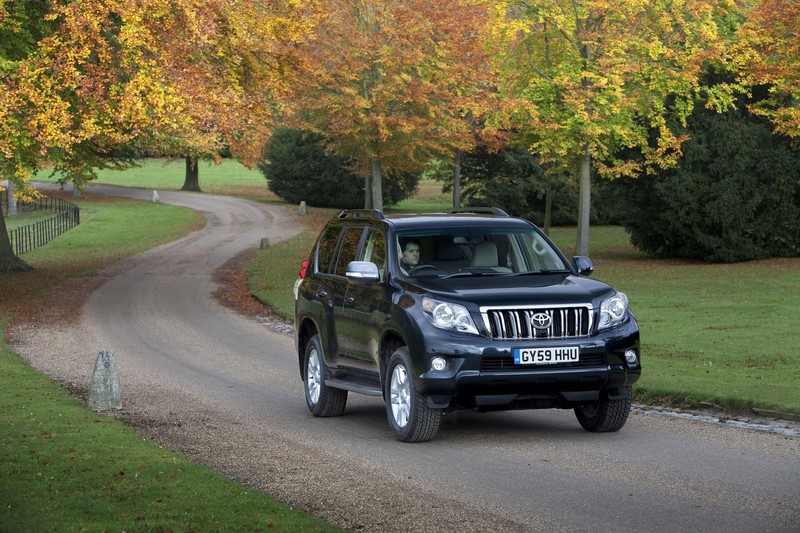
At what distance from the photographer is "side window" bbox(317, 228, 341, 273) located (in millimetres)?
13320

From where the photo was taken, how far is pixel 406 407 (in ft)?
35.9

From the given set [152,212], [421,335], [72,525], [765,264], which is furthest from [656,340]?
[152,212]

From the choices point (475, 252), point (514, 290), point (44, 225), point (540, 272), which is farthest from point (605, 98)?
point (44, 225)

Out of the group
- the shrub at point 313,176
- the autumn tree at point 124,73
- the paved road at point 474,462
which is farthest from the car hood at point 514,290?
the shrub at point 313,176

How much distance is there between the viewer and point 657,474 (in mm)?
9164

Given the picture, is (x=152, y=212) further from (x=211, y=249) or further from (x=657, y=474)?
(x=657, y=474)

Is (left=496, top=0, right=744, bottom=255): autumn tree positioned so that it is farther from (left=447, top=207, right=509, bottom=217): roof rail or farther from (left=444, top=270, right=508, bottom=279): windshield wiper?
(left=444, top=270, right=508, bottom=279): windshield wiper

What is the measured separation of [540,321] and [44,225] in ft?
163

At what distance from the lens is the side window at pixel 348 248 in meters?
12.7

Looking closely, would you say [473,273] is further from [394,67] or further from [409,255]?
[394,67]

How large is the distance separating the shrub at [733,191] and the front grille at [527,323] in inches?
1159

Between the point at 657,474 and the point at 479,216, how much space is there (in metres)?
3.94


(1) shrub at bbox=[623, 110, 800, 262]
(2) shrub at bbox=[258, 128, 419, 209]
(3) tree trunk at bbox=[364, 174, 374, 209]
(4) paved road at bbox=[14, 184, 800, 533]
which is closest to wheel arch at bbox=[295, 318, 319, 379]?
(4) paved road at bbox=[14, 184, 800, 533]

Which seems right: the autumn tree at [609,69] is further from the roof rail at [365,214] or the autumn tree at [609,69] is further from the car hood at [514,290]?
the car hood at [514,290]
